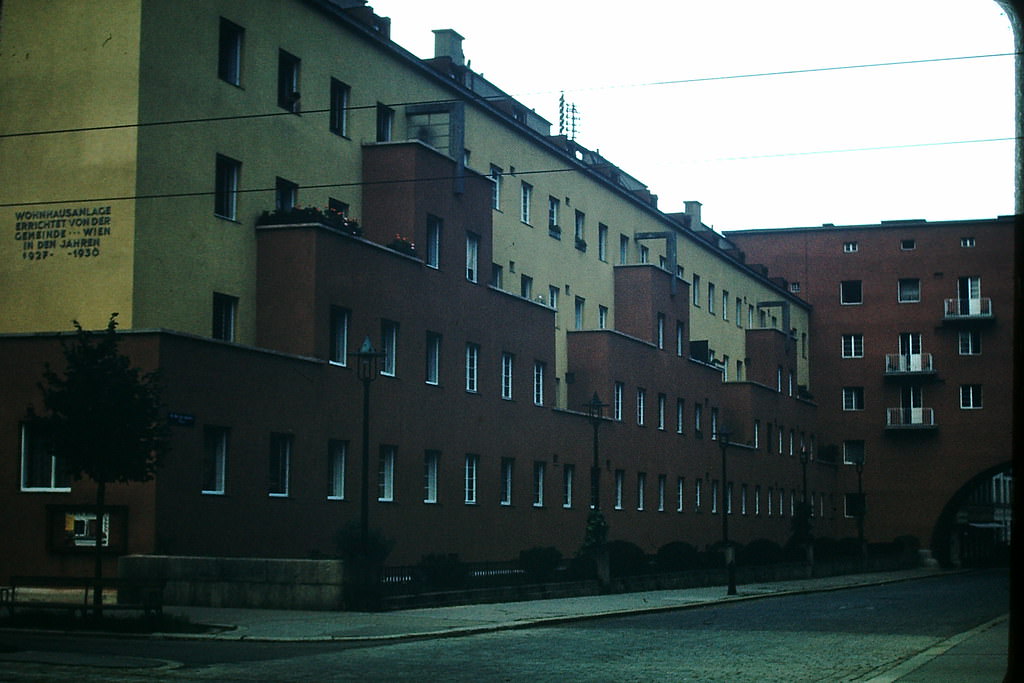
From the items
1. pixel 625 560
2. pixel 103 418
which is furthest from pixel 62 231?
pixel 625 560

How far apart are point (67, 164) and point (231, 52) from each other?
5.46m

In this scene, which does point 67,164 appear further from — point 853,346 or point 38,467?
point 853,346

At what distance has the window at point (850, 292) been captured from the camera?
87.6 m

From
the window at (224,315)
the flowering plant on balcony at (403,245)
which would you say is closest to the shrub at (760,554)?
the flowering plant on balcony at (403,245)

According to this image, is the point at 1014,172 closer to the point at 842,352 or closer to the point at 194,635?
the point at 194,635

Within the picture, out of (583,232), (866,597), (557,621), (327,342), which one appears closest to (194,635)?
(557,621)

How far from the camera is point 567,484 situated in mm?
50281

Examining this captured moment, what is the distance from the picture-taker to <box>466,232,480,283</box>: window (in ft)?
143

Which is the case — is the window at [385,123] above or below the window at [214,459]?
above

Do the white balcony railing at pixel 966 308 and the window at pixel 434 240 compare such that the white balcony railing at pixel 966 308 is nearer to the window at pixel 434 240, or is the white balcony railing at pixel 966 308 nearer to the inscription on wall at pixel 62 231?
the window at pixel 434 240

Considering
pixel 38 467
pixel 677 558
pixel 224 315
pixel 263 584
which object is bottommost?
pixel 677 558

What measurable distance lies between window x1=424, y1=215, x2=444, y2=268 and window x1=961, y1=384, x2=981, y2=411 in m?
51.0

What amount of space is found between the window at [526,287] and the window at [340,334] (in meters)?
15.2

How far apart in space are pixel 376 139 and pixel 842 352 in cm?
5358
